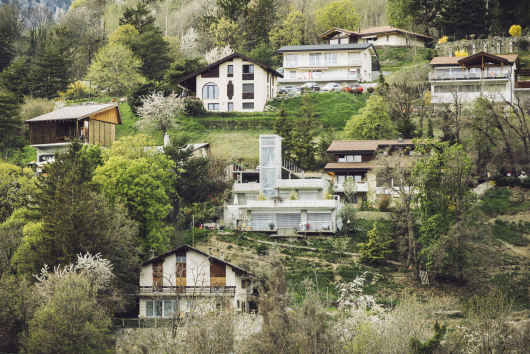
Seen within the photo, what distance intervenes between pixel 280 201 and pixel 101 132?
945 inches

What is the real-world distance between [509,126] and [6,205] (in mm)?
43437

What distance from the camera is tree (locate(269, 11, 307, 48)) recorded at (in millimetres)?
110562

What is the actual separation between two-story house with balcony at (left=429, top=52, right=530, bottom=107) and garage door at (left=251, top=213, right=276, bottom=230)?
Result: 30637mm

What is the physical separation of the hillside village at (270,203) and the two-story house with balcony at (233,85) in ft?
0.80

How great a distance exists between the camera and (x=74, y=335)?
37.5 meters

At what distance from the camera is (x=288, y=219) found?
188 feet

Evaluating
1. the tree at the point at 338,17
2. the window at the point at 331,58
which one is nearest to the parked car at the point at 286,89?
the window at the point at 331,58

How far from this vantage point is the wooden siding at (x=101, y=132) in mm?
69306

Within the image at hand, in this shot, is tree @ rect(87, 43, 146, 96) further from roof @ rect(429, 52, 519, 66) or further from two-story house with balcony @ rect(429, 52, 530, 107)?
roof @ rect(429, 52, 519, 66)

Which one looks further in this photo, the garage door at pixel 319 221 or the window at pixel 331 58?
the window at pixel 331 58

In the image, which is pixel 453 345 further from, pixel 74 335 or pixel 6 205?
pixel 6 205

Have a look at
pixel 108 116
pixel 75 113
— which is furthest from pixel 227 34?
pixel 75 113

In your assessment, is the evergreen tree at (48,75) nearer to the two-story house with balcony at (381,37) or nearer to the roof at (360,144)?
the two-story house with balcony at (381,37)

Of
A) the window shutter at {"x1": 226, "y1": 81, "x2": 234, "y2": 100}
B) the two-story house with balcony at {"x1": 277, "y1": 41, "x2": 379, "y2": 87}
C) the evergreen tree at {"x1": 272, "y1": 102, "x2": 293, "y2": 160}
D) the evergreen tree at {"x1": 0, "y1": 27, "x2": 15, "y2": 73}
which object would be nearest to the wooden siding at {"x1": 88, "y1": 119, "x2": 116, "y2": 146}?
the window shutter at {"x1": 226, "y1": 81, "x2": 234, "y2": 100}
